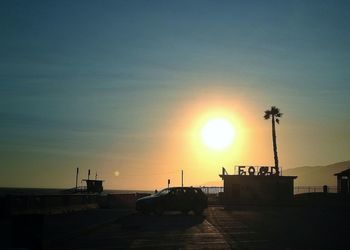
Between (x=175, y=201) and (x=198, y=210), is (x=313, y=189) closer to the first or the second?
(x=198, y=210)

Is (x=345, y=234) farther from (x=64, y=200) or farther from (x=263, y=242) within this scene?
(x=64, y=200)

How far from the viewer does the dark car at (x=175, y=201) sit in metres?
34.0

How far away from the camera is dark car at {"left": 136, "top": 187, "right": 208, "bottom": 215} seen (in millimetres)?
34000

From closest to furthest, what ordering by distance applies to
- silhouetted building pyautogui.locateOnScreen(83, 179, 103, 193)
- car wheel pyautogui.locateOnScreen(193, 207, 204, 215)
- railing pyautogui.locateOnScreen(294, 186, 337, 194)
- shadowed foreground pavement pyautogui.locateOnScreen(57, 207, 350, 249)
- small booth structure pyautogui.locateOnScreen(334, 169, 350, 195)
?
shadowed foreground pavement pyautogui.locateOnScreen(57, 207, 350, 249) → car wheel pyautogui.locateOnScreen(193, 207, 204, 215) → small booth structure pyautogui.locateOnScreen(334, 169, 350, 195) → silhouetted building pyautogui.locateOnScreen(83, 179, 103, 193) → railing pyautogui.locateOnScreen(294, 186, 337, 194)

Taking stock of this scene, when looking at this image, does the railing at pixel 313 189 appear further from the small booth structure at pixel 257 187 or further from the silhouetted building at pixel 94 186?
the silhouetted building at pixel 94 186

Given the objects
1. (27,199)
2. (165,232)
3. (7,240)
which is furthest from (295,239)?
(27,199)

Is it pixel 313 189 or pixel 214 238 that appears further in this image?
pixel 313 189

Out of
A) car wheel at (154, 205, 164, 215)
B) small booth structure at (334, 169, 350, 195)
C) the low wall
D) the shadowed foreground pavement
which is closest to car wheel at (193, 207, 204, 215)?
car wheel at (154, 205, 164, 215)

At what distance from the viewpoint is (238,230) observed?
22.1m

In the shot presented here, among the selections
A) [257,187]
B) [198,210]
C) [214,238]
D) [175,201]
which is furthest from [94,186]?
[214,238]

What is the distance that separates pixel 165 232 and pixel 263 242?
5080 millimetres

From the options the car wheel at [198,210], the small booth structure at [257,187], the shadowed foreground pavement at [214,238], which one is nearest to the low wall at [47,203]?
the shadowed foreground pavement at [214,238]

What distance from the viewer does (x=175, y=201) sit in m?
34.6

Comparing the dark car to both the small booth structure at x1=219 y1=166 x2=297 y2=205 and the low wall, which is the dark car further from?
the small booth structure at x1=219 y1=166 x2=297 y2=205
